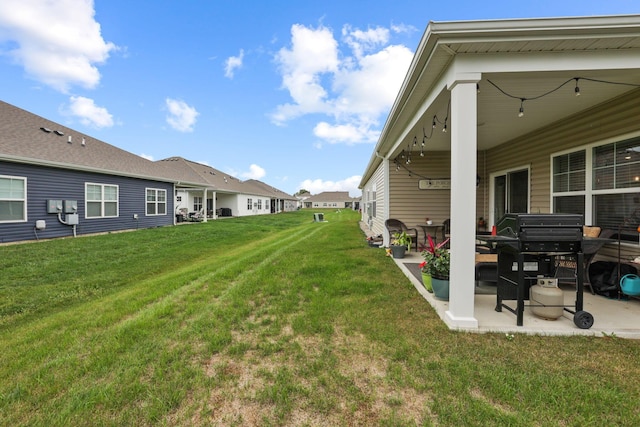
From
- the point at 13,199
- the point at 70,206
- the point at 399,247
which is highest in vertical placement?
the point at 13,199

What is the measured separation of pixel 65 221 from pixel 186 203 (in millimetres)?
11410

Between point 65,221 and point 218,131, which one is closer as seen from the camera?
point 65,221

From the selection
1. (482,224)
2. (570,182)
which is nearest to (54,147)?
(482,224)

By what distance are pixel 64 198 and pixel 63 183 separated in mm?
525

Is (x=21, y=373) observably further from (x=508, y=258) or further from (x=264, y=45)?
(x=264, y=45)

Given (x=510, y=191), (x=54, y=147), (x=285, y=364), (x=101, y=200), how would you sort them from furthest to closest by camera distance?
1. (x=101, y=200)
2. (x=54, y=147)
3. (x=510, y=191)
4. (x=285, y=364)

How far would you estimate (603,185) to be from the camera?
4.20 metres

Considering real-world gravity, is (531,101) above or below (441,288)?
above

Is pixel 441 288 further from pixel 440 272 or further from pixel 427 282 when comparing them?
pixel 427 282

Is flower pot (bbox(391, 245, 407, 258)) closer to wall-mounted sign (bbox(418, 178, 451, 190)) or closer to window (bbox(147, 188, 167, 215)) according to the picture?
wall-mounted sign (bbox(418, 178, 451, 190))

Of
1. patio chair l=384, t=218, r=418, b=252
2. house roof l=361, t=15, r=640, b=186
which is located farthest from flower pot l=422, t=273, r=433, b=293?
patio chair l=384, t=218, r=418, b=252

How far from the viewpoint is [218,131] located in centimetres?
2059

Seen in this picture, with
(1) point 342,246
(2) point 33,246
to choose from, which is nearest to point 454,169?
(1) point 342,246

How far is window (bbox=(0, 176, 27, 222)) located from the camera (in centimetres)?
793
